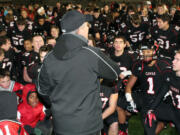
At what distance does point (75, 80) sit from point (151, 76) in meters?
2.49

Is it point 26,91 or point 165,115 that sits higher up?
point 26,91

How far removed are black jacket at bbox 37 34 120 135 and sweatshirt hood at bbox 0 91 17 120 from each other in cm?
79

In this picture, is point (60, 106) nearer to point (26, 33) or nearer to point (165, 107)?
point (165, 107)

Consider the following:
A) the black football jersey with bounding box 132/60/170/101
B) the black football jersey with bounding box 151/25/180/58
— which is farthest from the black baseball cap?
the black football jersey with bounding box 151/25/180/58

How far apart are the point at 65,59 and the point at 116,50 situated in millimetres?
3305

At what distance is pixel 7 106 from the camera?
2.86 meters

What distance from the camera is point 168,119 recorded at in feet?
13.0

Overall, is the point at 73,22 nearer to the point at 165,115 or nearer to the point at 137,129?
the point at 165,115

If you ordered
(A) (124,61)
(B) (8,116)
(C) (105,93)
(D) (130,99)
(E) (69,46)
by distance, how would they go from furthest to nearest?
(A) (124,61) → (D) (130,99) → (C) (105,93) → (B) (8,116) → (E) (69,46)

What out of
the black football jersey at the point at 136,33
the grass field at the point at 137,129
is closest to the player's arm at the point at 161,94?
the grass field at the point at 137,129

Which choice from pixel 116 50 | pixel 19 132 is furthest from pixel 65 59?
pixel 116 50

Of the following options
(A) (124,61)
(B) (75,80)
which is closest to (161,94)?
(A) (124,61)

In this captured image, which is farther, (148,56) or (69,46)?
(148,56)

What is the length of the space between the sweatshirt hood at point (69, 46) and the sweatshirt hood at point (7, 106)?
1.10m
